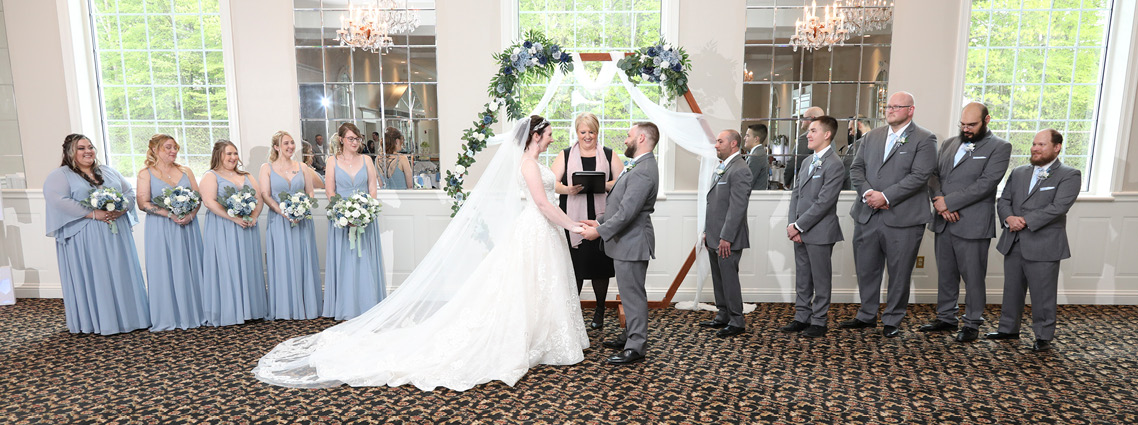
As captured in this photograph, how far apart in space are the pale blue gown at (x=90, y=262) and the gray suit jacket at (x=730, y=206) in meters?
4.60

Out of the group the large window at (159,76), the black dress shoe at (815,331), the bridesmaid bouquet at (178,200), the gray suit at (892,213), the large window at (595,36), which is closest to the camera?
the gray suit at (892,213)

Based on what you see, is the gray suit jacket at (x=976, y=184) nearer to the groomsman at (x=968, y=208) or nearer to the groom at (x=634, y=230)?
the groomsman at (x=968, y=208)

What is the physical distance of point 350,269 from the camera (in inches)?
189

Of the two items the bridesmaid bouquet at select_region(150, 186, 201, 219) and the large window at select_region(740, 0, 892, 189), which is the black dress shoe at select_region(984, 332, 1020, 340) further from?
the bridesmaid bouquet at select_region(150, 186, 201, 219)

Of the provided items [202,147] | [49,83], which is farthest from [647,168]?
[49,83]

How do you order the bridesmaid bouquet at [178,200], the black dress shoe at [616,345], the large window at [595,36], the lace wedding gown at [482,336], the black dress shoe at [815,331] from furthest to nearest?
the large window at [595,36]
the bridesmaid bouquet at [178,200]
the black dress shoe at [815,331]
the black dress shoe at [616,345]
the lace wedding gown at [482,336]

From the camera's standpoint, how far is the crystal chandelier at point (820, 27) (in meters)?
5.38

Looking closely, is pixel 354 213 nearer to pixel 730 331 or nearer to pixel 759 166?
pixel 730 331

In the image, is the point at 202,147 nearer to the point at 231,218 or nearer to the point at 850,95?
the point at 231,218

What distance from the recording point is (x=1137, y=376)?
3.62 metres

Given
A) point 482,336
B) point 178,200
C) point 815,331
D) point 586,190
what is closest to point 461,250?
point 482,336

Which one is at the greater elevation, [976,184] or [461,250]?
[976,184]

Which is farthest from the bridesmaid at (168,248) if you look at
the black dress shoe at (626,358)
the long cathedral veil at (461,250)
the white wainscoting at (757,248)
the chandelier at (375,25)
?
the black dress shoe at (626,358)

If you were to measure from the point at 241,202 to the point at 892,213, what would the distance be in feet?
16.5
